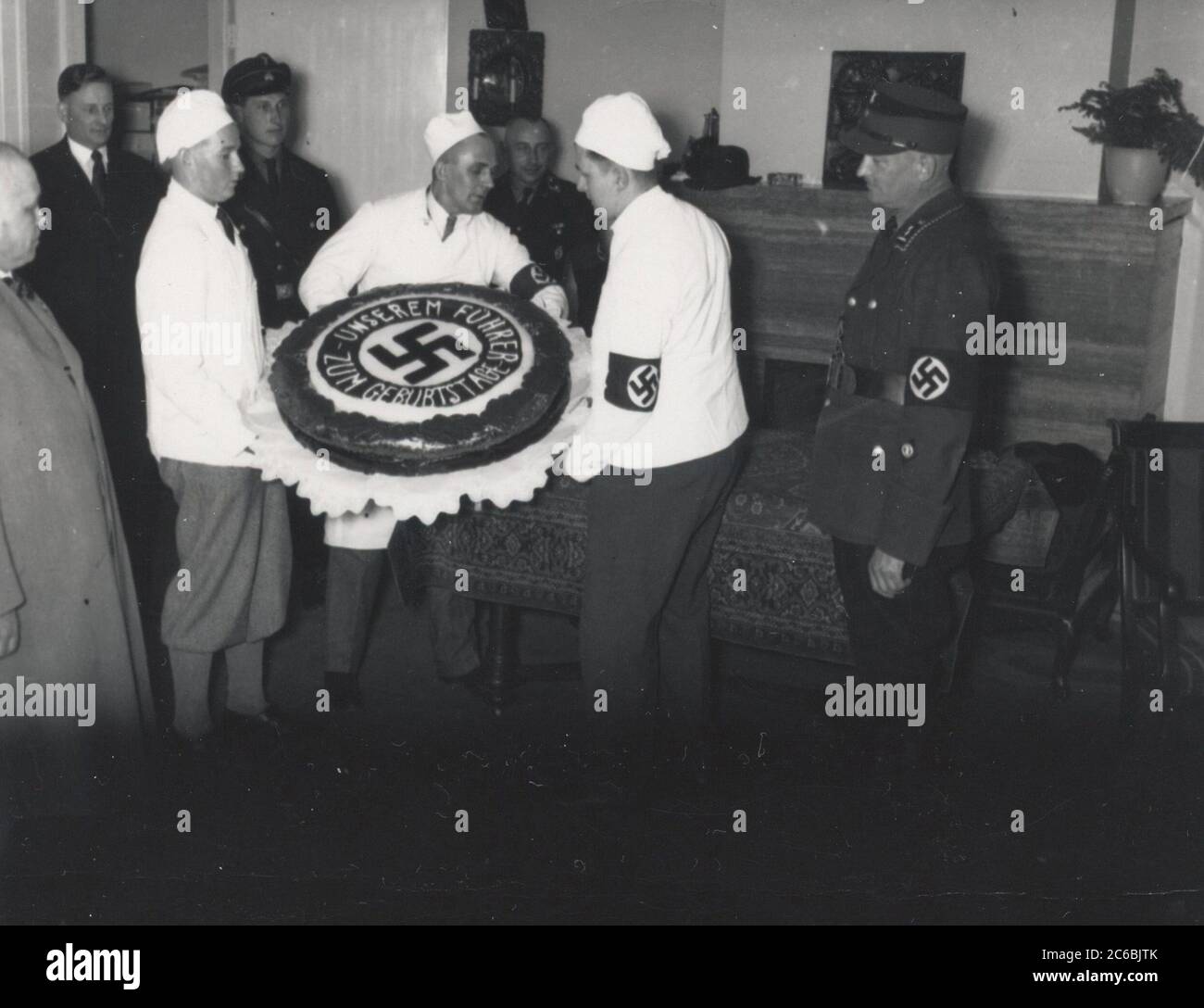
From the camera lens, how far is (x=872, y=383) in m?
3.08

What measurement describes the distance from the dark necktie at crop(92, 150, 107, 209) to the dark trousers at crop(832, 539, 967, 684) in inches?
110

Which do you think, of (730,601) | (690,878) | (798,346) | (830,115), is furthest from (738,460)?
(830,115)

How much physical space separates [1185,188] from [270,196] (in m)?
4.06

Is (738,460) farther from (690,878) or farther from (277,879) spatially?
(277,879)

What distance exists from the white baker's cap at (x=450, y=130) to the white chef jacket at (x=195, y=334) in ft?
2.18

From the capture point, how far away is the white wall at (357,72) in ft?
21.2

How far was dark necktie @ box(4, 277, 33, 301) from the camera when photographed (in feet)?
8.95

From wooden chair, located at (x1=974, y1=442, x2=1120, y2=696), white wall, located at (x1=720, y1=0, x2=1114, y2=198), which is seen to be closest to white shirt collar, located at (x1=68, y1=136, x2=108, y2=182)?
wooden chair, located at (x1=974, y1=442, x2=1120, y2=696)

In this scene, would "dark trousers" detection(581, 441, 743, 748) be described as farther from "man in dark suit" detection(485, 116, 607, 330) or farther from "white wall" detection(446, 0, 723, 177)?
"white wall" detection(446, 0, 723, 177)

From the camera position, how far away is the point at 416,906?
2877 millimetres

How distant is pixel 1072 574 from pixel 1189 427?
0.53 m

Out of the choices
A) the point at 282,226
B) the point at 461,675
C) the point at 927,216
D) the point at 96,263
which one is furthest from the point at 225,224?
the point at 927,216

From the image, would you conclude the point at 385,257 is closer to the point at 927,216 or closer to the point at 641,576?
the point at 641,576

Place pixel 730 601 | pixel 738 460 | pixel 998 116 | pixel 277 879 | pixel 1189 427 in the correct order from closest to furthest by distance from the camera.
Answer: pixel 277 879
pixel 738 460
pixel 730 601
pixel 1189 427
pixel 998 116
